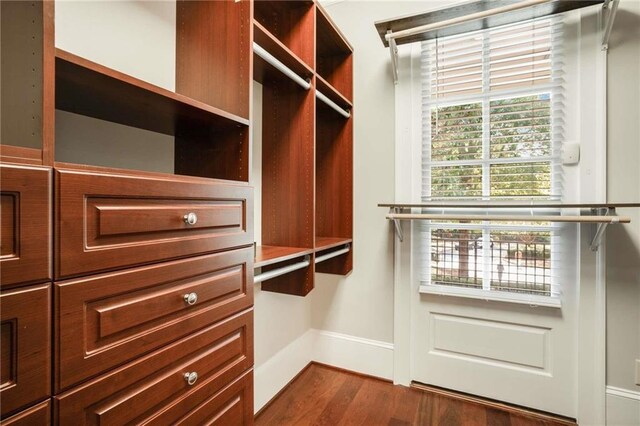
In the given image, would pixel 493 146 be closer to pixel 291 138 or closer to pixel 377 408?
pixel 291 138

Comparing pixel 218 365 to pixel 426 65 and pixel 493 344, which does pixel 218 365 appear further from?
pixel 426 65

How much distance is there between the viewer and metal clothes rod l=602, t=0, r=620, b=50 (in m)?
1.45

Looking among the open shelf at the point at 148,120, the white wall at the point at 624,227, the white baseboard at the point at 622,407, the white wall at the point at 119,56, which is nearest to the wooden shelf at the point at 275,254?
the open shelf at the point at 148,120

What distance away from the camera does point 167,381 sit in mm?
818

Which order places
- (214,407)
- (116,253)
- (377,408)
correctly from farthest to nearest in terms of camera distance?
1. (377,408)
2. (214,407)
3. (116,253)

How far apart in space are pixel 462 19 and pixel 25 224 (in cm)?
192

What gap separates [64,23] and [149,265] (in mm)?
833

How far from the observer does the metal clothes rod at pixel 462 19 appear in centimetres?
153

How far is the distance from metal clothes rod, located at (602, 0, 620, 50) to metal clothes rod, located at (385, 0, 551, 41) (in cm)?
28

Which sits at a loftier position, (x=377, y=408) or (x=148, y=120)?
(x=148, y=120)

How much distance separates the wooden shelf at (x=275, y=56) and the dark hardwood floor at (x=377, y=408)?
1828mm

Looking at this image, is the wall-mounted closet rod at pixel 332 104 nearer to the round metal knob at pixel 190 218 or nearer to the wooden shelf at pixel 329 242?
the wooden shelf at pixel 329 242

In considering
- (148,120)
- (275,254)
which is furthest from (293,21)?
(275,254)

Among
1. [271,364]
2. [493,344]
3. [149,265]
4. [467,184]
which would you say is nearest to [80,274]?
[149,265]
